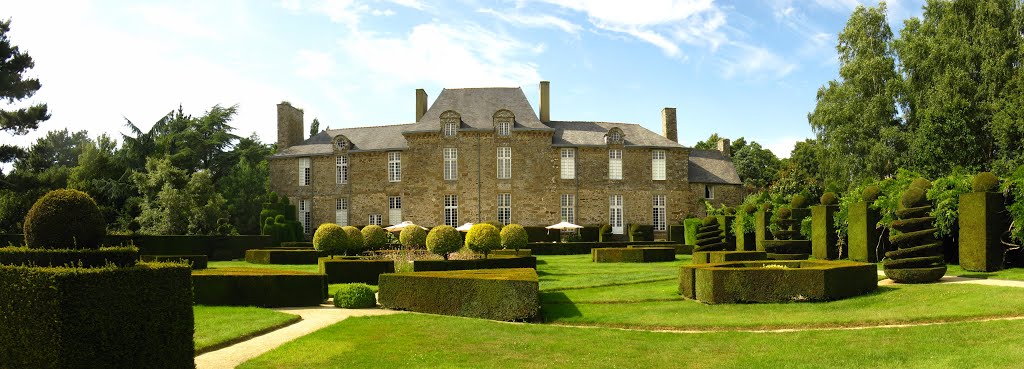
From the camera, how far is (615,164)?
46781 millimetres

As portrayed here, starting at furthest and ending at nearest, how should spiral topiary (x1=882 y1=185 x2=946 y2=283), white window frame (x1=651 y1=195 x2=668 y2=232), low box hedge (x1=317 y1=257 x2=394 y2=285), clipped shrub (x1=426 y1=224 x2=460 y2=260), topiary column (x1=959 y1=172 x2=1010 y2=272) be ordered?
white window frame (x1=651 y1=195 x2=668 y2=232) → clipped shrub (x1=426 y1=224 x2=460 y2=260) → low box hedge (x1=317 y1=257 x2=394 y2=285) → topiary column (x1=959 y1=172 x2=1010 y2=272) → spiral topiary (x1=882 y1=185 x2=946 y2=283)

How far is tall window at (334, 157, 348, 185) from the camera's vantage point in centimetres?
4838

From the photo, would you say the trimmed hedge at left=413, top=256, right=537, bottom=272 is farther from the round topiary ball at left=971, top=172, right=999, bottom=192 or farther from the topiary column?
the round topiary ball at left=971, top=172, right=999, bottom=192

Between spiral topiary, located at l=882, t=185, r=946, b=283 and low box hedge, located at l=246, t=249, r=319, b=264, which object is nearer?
spiral topiary, located at l=882, t=185, r=946, b=283

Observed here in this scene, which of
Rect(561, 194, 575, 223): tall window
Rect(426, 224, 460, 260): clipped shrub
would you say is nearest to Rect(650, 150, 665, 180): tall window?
Rect(561, 194, 575, 223): tall window

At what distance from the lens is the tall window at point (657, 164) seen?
47.2m

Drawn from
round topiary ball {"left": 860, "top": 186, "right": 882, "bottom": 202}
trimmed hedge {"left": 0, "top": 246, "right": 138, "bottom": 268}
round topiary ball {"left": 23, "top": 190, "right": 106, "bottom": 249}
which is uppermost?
round topiary ball {"left": 860, "top": 186, "right": 882, "bottom": 202}

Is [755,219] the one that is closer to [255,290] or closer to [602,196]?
[602,196]

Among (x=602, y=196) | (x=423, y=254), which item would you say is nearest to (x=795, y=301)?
(x=423, y=254)

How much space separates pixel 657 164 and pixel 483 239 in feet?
87.0

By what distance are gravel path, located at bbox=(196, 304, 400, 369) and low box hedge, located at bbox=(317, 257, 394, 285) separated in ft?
Result: 12.9

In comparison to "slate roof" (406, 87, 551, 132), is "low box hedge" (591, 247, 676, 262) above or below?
below

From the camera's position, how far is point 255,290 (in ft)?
50.2

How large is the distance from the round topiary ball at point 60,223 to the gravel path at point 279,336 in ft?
7.71
